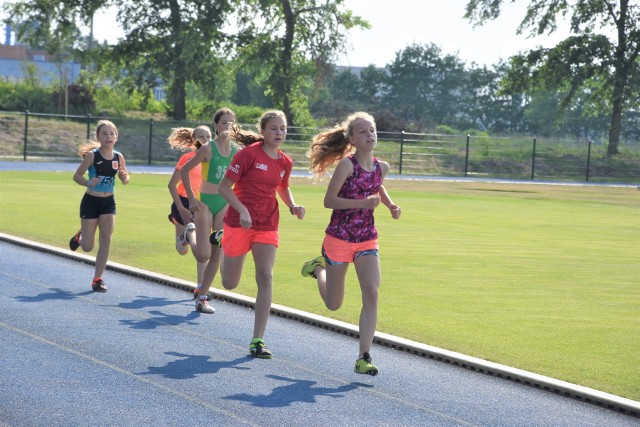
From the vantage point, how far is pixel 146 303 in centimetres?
1073

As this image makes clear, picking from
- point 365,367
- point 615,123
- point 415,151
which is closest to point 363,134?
point 365,367

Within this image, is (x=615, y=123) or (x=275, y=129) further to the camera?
(x=615, y=123)

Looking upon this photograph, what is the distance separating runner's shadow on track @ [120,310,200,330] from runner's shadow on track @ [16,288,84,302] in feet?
3.73

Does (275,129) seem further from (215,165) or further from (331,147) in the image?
(215,165)

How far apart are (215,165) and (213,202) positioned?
1.43 feet

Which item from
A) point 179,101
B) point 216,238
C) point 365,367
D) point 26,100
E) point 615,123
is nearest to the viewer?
point 365,367

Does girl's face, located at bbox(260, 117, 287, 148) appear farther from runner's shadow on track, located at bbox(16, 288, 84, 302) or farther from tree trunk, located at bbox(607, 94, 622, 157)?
tree trunk, located at bbox(607, 94, 622, 157)

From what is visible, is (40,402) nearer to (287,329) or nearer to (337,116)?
(287,329)

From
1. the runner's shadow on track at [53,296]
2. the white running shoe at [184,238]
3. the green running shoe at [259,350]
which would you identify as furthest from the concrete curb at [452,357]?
the runner's shadow on track at [53,296]

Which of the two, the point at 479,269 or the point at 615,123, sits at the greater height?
the point at 615,123

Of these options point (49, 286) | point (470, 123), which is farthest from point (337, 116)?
point (49, 286)

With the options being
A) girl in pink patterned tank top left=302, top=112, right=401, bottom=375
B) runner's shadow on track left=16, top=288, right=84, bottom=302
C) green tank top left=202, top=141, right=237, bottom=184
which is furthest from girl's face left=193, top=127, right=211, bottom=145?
girl in pink patterned tank top left=302, top=112, right=401, bottom=375

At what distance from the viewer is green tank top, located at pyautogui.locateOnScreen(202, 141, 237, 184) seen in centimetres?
1064

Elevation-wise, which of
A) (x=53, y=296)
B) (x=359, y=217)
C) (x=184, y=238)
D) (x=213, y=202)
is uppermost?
(x=359, y=217)
